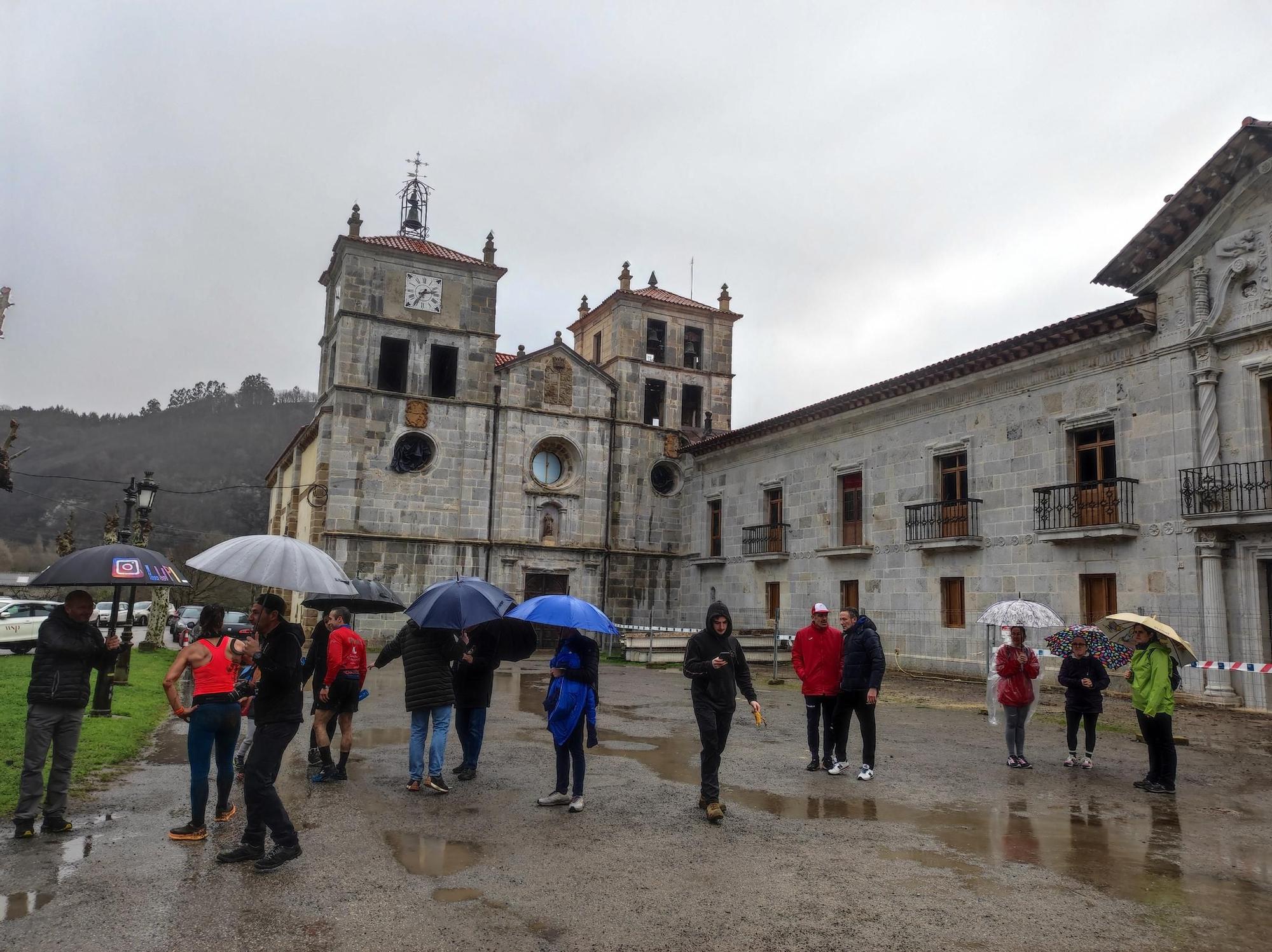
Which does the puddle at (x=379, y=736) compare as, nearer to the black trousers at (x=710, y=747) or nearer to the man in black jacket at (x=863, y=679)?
the black trousers at (x=710, y=747)

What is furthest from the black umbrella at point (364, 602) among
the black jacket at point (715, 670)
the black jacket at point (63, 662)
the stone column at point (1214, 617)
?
the stone column at point (1214, 617)

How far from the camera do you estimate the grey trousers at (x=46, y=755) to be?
6.21 metres

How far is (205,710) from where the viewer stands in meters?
6.12

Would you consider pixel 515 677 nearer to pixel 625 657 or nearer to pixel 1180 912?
pixel 625 657

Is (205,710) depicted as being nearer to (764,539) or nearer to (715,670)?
(715,670)

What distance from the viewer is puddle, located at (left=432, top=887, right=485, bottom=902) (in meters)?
5.10

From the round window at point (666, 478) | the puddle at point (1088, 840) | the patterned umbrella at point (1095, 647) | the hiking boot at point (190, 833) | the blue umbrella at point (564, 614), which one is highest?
the round window at point (666, 478)

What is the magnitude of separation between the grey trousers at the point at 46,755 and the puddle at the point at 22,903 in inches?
53.1

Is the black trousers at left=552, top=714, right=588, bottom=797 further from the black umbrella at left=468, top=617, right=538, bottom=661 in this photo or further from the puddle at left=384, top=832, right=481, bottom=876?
the puddle at left=384, top=832, right=481, bottom=876

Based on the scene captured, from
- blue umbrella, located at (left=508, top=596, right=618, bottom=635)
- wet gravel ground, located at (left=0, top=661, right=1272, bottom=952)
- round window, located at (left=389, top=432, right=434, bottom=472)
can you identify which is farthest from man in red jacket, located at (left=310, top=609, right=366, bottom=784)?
round window, located at (left=389, top=432, right=434, bottom=472)

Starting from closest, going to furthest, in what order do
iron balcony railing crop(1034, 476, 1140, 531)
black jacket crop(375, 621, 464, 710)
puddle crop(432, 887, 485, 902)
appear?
puddle crop(432, 887, 485, 902) → black jacket crop(375, 621, 464, 710) → iron balcony railing crop(1034, 476, 1140, 531)

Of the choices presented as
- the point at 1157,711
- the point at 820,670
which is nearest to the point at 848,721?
the point at 820,670

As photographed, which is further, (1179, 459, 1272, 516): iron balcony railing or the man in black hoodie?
(1179, 459, 1272, 516): iron balcony railing

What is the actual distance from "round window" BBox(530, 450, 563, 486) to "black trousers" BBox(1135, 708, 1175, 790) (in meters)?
24.0
